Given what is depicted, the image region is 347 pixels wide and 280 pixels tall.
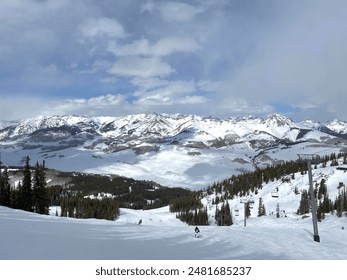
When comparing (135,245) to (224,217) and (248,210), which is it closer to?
(248,210)

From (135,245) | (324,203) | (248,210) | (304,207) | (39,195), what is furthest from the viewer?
(248,210)

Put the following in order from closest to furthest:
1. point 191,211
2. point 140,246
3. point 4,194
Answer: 1. point 140,246
2. point 4,194
3. point 191,211

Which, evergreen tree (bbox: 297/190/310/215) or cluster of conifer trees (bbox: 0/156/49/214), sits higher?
cluster of conifer trees (bbox: 0/156/49/214)

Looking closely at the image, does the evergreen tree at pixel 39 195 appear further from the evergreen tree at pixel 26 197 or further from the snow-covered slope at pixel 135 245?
the snow-covered slope at pixel 135 245

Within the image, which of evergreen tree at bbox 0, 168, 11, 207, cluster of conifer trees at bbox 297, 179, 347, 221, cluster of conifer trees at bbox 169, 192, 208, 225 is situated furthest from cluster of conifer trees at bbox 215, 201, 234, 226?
evergreen tree at bbox 0, 168, 11, 207

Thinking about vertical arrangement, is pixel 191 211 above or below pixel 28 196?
below

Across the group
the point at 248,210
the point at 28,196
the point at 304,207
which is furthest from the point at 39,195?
the point at 304,207

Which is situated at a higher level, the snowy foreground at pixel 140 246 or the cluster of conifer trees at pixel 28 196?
the cluster of conifer trees at pixel 28 196

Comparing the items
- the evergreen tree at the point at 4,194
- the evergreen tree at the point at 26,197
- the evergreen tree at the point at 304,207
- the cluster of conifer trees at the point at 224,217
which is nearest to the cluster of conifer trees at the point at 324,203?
the evergreen tree at the point at 304,207

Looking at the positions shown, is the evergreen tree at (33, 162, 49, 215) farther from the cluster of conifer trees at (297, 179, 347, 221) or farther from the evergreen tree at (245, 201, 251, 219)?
the evergreen tree at (245, 201, 251, 219)

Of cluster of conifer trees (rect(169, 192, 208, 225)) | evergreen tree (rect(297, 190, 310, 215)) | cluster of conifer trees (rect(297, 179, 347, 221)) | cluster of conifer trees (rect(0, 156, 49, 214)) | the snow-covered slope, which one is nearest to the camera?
the snow-covered slope
